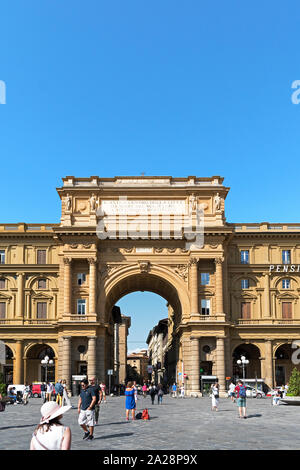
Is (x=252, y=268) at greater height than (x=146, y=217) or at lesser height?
lesser

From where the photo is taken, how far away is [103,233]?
62.6 meters

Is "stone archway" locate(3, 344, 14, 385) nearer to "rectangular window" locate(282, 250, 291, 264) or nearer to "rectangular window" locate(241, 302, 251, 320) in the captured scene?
"rectangular window" locate(241, 302, 251, 320)

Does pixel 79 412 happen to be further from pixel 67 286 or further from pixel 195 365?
pixel 67 286

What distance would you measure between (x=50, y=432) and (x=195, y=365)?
54574 millimetres

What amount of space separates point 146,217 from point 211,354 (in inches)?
637

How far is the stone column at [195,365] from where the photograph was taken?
197 feet

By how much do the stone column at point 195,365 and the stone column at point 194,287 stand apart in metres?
2.99

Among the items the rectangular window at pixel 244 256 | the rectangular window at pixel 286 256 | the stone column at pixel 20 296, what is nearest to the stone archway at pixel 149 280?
the rectangular window at pixel 244 256

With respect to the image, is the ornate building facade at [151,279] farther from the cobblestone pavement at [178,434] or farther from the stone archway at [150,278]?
the cobblestone pavement at [178,434]

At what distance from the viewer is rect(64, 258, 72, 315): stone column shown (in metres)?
61.5

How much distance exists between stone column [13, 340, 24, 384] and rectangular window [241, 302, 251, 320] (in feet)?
82.2

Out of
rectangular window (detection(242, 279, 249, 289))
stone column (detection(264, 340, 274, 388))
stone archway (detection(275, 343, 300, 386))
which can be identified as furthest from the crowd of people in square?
rectangular window (detection(242, 279, 249, 289))
